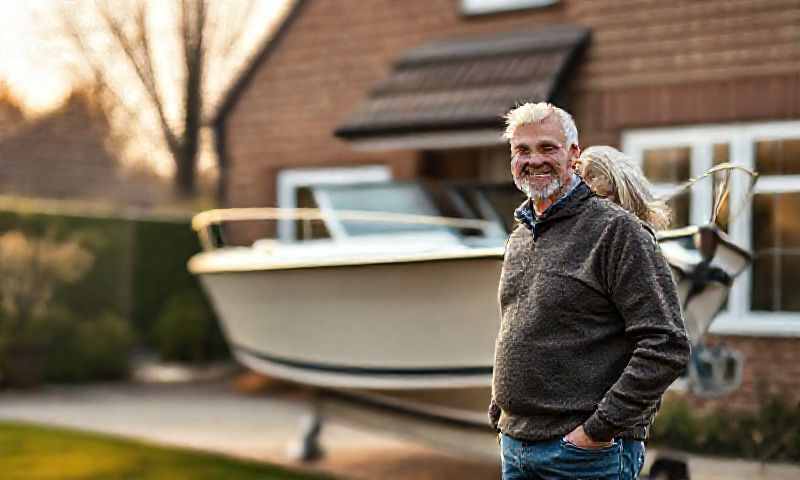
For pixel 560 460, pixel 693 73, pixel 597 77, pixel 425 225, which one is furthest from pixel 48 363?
pixel 560 460

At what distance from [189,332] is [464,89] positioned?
5458mm

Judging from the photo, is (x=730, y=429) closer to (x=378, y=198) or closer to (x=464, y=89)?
(x=378, y=198)

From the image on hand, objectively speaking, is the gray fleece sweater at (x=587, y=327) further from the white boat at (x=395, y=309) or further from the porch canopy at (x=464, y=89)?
the porch canopy at (x=464, y=89)

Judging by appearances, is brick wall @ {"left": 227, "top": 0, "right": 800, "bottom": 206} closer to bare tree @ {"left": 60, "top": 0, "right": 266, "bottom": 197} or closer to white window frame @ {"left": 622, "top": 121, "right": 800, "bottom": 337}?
white window frame @ {"left": 622, "top": 121, "right": 800, "bottom": 337}

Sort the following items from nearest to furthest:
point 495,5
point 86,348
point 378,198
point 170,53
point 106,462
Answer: point 106,462 < point 378,198 < point 495,5 < point 86,348 < point 170,53

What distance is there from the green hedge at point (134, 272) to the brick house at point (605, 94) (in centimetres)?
302

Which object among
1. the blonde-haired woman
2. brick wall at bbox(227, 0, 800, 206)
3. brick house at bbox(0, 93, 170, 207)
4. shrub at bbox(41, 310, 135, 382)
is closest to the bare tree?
brick house at bbox(0, 93, 170, 207)

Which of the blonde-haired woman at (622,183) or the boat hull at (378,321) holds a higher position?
the blonde-haired woman at (622,183)

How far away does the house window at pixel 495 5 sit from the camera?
31.3 feet

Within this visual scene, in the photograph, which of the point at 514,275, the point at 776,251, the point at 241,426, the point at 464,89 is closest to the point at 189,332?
the point at 241,426

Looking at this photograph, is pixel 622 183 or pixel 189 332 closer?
pixel 622 183

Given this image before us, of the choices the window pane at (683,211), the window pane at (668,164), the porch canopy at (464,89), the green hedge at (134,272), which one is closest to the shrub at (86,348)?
the green hedge at (134,272)

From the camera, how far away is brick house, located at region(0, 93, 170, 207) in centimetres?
2414

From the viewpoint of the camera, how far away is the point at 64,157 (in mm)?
26016
